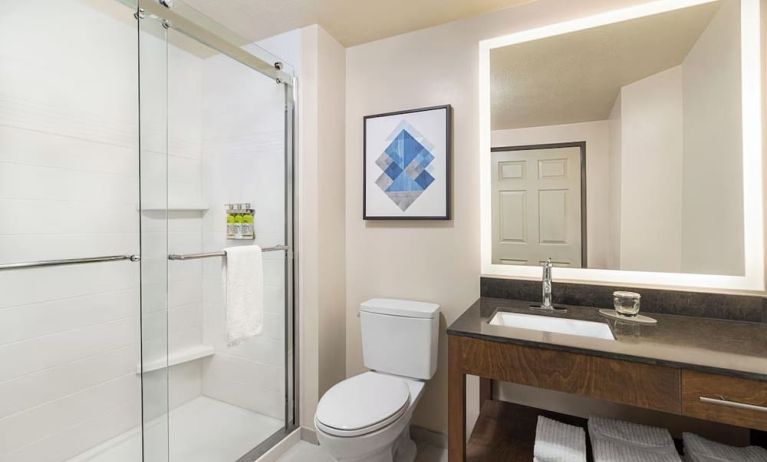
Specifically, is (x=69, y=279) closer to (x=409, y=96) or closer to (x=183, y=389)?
(x=183, y=389)

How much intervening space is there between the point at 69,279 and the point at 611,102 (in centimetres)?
269

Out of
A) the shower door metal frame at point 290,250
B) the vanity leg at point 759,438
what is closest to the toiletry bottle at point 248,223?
the shower door metal frame at point 290,250

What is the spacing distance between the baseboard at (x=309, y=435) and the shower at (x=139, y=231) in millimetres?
97

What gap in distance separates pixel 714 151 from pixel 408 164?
1.31 m

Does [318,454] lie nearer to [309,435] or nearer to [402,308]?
[309,435]

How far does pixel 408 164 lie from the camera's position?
198 centimetres

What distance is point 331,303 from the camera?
2.05 m

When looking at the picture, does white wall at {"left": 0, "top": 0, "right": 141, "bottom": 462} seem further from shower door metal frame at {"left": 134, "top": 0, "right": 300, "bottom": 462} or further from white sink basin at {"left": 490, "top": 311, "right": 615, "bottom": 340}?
white sink basin at {"left": 490, "top": 311, "right": 615, "bottom": 340}

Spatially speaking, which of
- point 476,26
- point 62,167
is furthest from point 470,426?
point 62,167

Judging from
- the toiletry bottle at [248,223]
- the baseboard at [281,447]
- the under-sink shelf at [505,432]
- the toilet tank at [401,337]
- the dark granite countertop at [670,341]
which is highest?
the toiletry bottle at [248,223]

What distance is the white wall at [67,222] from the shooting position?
1561 mm

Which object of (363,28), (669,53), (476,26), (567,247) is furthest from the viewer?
(363,28)

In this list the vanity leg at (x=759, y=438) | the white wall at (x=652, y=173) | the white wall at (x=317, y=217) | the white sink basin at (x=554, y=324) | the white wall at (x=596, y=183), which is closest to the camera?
the vanity leg at (x=759, y=438)

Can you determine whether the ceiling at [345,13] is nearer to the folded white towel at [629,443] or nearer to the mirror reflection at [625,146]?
the mirror reflection at [625,146]
